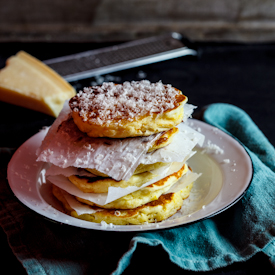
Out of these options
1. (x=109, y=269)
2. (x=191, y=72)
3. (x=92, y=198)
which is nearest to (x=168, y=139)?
(x=92, y=198)

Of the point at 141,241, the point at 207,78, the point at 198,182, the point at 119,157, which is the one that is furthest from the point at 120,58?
the point at 141,241

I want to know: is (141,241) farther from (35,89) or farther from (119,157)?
(35,89)

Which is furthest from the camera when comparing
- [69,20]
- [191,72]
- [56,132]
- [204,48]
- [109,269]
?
[69,20]

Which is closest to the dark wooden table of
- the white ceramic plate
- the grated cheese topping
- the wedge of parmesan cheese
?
the wedge of parmesan cheese

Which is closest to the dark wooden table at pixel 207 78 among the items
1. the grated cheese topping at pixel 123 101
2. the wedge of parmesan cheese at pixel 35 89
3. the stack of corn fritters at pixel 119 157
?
the wedge of parmesan cheese at pixel 35 89

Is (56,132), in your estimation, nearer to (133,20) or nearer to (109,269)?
(109,269)

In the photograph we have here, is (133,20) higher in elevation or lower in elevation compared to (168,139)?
lower

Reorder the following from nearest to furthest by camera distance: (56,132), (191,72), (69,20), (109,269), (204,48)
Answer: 1. (109,269)
2. (56,132)
3. (191,72)
4. (204,48)
5. (69,20)
